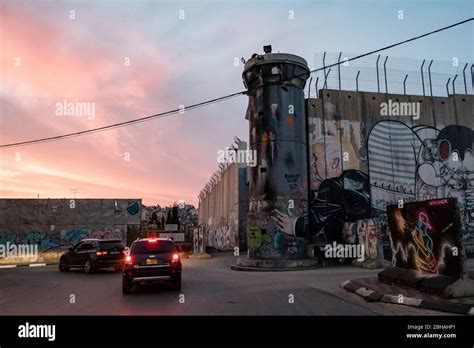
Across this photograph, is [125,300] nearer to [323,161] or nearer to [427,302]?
[427,302]

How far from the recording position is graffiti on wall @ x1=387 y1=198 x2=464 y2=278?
10.1 metres

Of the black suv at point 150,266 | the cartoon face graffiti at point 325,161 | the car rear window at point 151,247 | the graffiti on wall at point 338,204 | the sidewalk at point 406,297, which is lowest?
the sidewalk at point 406,297

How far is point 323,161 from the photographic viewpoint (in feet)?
87.0

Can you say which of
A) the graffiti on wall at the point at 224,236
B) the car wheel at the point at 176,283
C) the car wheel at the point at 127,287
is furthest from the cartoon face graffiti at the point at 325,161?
the car wheel at the point at 127,287

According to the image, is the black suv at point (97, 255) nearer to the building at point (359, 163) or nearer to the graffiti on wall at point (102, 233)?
the building at point (359, 163)

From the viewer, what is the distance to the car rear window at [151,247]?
12355 mm

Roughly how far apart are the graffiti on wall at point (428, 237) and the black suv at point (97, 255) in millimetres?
12820

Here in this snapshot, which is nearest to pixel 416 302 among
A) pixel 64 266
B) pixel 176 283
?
pixel 176 283

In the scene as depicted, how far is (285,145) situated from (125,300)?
14397mm

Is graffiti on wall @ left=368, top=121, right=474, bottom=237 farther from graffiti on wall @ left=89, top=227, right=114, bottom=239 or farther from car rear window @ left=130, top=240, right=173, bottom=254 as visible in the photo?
graffiti on wall @ left=89, top=227, right=114, bottom=239

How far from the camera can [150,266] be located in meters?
12.0

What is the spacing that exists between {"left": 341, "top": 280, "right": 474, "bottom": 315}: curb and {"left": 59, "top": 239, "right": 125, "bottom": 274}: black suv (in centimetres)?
1216
